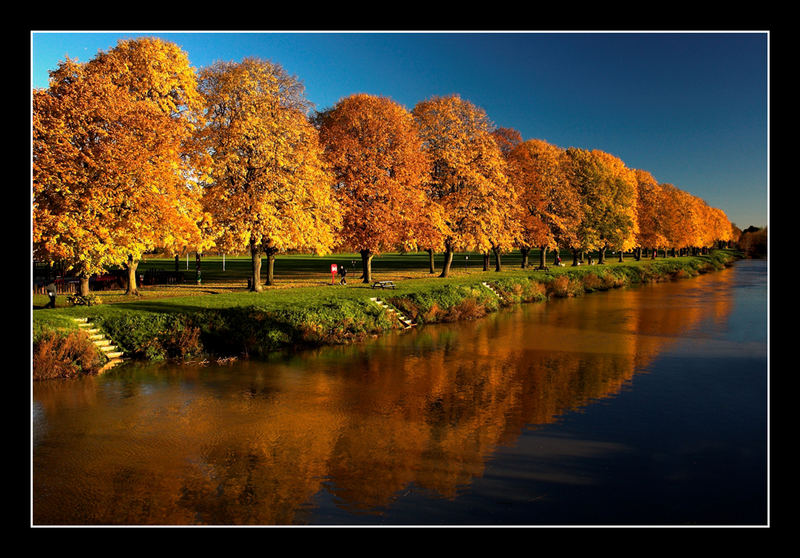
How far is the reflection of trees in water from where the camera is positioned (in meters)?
11.2

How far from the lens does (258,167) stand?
125ft

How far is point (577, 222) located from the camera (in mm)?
69000

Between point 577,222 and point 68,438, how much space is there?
62069 mm

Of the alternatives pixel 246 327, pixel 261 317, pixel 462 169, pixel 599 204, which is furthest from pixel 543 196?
pixel 246 327

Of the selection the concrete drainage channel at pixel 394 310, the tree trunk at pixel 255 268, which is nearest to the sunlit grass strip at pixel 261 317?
the concrete drainage channel at pixel 394 310

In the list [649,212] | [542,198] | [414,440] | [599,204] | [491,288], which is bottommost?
[414,440]

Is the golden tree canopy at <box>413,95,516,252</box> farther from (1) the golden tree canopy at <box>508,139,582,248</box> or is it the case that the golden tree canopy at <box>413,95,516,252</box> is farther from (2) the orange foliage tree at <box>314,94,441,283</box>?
(1) the golden tree canopy at <box>508,139,582,248</box>

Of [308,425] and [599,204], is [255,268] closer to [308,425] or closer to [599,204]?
[308,425]

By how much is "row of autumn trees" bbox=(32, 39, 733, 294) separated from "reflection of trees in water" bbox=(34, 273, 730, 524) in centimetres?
1175

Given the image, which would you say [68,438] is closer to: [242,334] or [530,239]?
[242,334]

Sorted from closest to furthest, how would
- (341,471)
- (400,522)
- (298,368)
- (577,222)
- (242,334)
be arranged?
(400,522)
(341,471)
(298,368)
(242,334)
(577,222)

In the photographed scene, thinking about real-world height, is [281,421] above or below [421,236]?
below

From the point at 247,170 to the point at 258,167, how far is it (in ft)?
3.22
